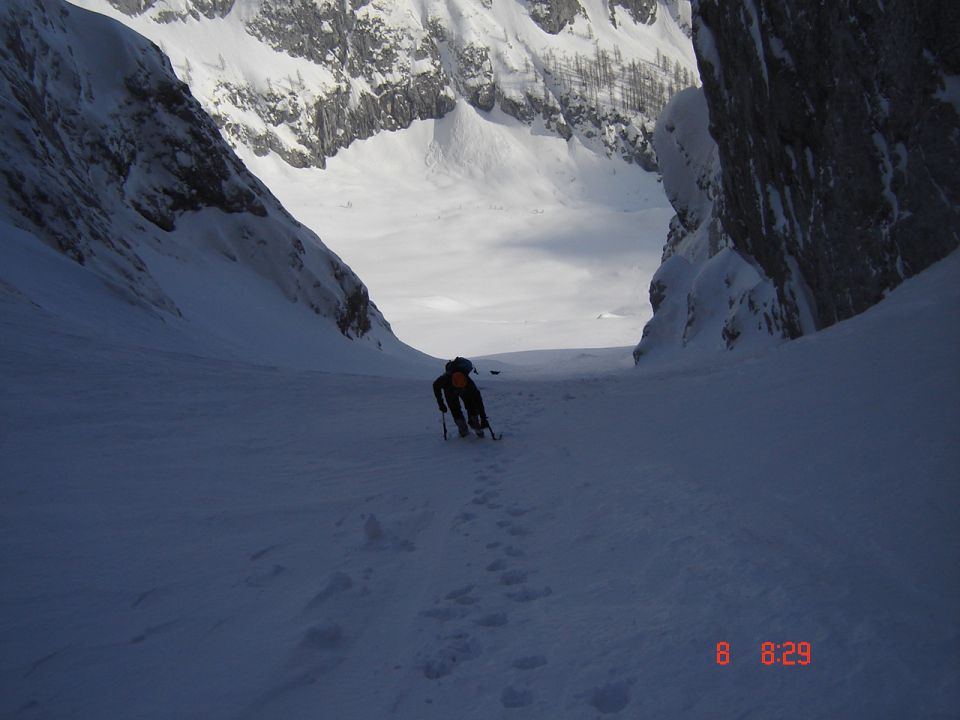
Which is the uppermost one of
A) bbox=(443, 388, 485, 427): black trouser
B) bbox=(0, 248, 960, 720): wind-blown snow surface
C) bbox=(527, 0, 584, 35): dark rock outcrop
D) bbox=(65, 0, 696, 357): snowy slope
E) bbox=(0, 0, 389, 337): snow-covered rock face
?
bbox=(527, 0, 584, 35): dark rock outcrop

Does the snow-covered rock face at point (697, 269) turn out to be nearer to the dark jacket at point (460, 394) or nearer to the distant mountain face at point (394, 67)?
the dark jacket at point (460, 394)

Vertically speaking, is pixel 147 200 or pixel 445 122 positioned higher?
pixel 445 122

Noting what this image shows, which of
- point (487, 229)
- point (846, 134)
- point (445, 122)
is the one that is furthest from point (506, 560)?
point (445, 122)

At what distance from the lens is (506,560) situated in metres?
3.75

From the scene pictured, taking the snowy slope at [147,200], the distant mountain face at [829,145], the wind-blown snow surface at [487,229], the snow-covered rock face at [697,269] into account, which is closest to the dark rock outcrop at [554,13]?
the wind-blown snow surface at [487,229]

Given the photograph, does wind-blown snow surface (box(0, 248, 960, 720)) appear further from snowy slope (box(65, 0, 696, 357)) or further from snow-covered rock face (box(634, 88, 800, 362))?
snowy slope (box(65, 0, 696, 357))

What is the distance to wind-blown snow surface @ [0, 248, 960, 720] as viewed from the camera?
2.40 meters

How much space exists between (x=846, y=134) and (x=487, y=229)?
5905 cm

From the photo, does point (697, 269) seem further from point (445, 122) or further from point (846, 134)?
point (445, 122)

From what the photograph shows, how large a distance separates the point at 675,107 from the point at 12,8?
23359 millimetres

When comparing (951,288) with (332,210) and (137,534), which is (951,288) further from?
(332,210)

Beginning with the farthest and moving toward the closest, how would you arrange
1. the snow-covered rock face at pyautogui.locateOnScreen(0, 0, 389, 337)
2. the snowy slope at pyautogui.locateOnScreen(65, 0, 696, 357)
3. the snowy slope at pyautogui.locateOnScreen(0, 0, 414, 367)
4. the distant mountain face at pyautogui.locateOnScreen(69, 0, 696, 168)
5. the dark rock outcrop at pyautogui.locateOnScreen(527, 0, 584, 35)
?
the dark rock outcrop at pyautogui.locateOnScreen(527, 0, 584, 35) → the distant mountain face at pyautogui.locateOnScreen(69, 0, 696, 168) → the snowy slope at pyautogui.locateOnScreen(65, 0, 696, 357) → the snow-covered rock face at pyautogui.locateOnScreen(0, 0, 389, 337) → the snowy slope at pyautogui.locateOnScreen(0, 0, 414, 367)

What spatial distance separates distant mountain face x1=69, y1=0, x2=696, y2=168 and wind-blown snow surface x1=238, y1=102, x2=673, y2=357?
357 centimetres

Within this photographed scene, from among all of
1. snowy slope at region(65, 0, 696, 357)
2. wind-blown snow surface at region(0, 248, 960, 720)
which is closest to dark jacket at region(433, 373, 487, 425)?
wind-blown snow surface at region(0, 248, 960, 720)
